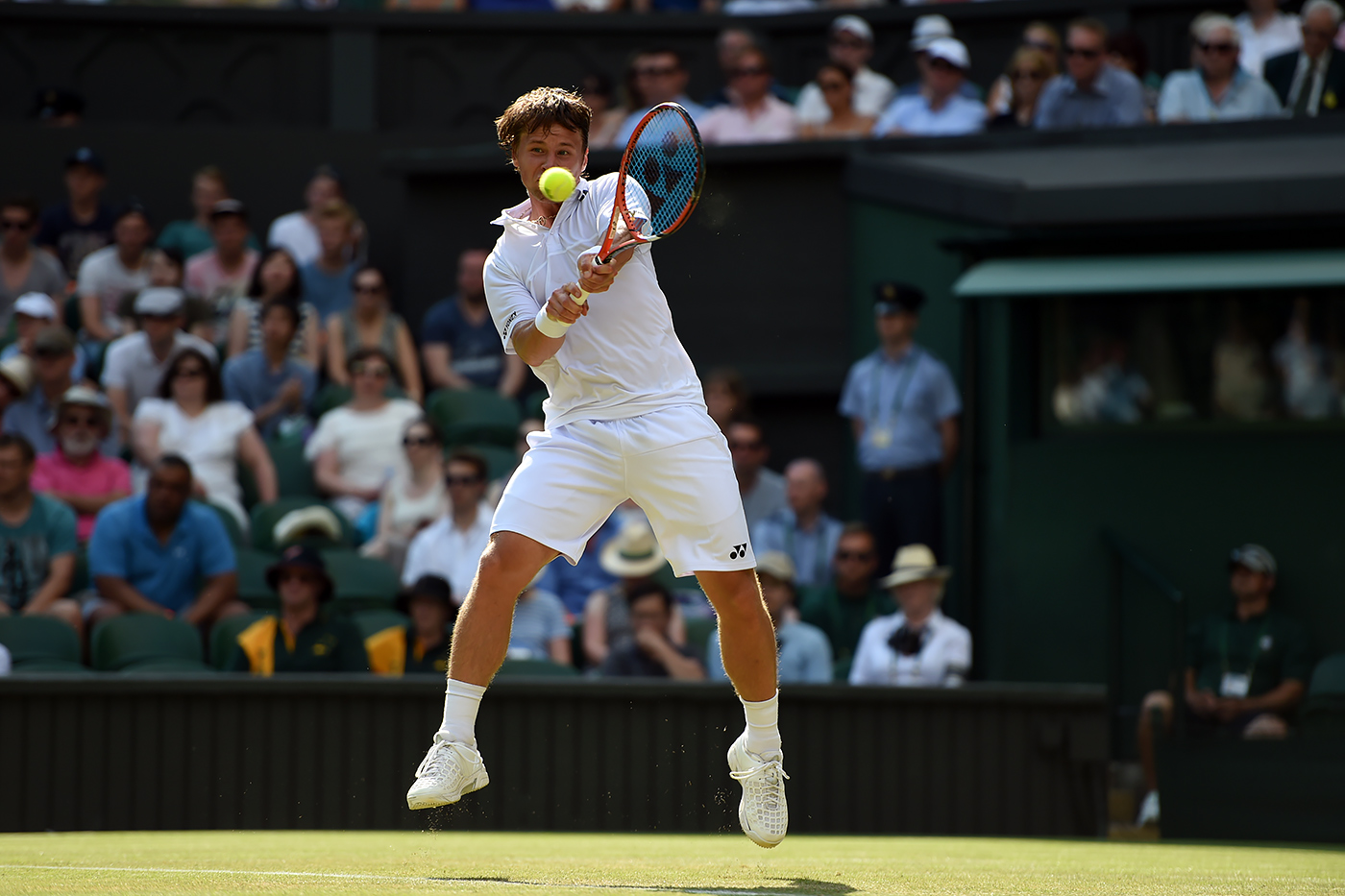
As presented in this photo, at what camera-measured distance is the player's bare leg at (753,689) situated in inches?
194

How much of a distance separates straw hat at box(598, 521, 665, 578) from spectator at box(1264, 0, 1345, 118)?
4403mm

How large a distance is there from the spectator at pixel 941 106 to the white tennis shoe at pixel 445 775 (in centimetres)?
706

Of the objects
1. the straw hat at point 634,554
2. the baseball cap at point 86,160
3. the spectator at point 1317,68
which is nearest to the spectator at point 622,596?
the straw hat at point 634,554

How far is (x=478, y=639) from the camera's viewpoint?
484 centimetres

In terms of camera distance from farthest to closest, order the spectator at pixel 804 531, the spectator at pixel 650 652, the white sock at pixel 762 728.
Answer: the spectator at pixel 804 531 → the spectator at pixel 650 652 → the white sock at pixel 762 728

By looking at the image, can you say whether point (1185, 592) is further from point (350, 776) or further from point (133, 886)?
point (133, 886)

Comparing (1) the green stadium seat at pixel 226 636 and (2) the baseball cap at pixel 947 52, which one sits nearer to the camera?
(1) the green stadium seat at pixel 226 636

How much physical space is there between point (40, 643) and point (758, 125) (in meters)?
5.68

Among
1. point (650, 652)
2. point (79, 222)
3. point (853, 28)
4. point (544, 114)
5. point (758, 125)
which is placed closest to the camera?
point (544, 114)

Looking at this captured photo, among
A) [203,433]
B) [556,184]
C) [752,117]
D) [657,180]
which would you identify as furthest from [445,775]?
[752,117]

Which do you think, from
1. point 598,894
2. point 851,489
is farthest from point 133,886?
point 851,489

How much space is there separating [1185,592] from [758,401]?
3.18m

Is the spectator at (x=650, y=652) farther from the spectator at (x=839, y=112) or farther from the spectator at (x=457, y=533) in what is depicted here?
the spectator at (x=839, y=112)

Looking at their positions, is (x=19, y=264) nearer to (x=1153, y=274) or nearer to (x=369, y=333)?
(x=369, y=333)
